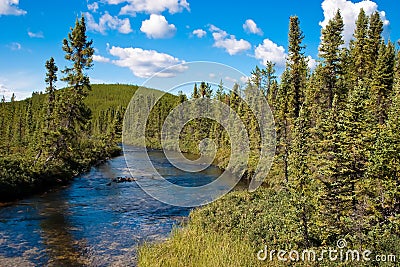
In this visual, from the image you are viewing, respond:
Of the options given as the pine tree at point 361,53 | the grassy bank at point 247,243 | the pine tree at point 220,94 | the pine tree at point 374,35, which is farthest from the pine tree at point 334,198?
the pine tree at point 220,94

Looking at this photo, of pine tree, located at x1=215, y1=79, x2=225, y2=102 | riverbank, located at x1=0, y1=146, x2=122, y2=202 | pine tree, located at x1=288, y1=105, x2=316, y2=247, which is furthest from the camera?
Result: pine tree, located at x1=215, y1=79, x2=225, y2=102

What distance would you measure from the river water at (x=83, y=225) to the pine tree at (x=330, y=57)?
21.7 meters

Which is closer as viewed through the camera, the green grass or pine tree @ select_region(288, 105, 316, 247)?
the green grass

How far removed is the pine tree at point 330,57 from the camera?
36.1 metres

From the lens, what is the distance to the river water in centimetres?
1519

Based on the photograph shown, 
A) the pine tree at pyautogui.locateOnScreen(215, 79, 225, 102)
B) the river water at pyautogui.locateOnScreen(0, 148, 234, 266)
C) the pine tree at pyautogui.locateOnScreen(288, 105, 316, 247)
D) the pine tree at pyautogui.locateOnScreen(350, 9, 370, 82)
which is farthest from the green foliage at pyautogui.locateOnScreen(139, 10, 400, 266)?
the pine tree at pyautogui.locateOnScreen(215, 79, 225, 102)

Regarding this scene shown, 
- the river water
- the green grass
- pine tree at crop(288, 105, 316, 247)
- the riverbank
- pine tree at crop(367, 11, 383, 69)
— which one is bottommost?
the river water

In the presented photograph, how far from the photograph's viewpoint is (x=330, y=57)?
36.1 metres

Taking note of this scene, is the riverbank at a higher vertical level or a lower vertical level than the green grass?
higher

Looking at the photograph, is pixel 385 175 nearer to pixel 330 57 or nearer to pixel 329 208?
pixel 329 208

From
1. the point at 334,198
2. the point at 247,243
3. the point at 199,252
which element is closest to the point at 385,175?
the point at 334,198

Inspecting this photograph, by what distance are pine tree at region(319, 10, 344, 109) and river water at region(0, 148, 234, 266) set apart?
2172 cm

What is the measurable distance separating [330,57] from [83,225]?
96.9 ft

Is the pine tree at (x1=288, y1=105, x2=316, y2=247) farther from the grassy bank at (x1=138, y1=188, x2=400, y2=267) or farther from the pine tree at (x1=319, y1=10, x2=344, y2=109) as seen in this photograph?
the pine tree at (x1=319, y1=10, x2=344, y2=109)
